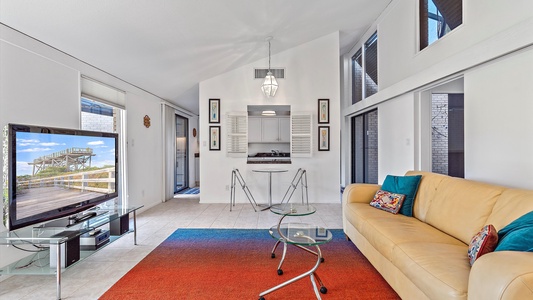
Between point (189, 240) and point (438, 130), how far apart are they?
3961 millimetres

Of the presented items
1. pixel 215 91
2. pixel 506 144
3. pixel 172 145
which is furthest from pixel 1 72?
pixel 506 144

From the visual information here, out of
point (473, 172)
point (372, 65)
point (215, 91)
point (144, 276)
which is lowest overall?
point (144, 276)

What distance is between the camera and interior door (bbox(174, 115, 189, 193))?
22.5 ft

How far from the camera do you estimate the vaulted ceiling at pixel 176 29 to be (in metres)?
2.38

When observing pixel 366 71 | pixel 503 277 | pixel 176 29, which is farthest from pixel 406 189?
pixel 366 71

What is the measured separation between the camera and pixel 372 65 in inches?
216

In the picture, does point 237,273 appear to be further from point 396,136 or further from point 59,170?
point 396,136

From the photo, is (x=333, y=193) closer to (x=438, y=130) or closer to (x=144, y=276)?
(x=438, y=130)

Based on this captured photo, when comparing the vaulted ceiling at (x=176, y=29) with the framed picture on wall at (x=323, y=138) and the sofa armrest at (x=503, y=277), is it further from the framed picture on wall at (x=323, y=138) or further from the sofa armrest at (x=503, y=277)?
the sofa armrest at (x=503, y=277)

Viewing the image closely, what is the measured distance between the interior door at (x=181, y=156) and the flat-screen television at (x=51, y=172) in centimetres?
387

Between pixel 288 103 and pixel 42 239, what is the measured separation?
174 inches

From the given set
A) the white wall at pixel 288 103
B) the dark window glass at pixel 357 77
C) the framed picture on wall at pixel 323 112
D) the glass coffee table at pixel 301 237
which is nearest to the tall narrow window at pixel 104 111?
the white wall at pixel 288 103

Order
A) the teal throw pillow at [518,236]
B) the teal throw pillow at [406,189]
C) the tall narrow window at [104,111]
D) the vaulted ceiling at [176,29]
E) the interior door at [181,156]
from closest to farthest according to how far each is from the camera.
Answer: the teal throw pillow at [518,236] < the vaulted ceiling at [176,29] < the teal throw pillow at [406,189] < the tall narrow window at [104,111] < the interior door at [181,156]

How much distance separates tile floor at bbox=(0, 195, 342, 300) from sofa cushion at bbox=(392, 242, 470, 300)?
191 cm
